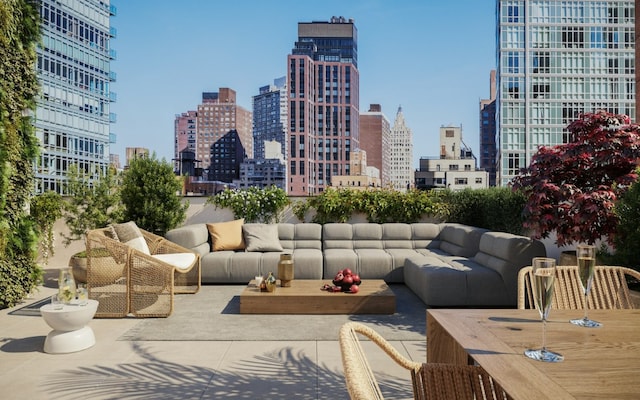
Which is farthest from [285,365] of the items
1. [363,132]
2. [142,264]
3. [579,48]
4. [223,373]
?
[363,132]

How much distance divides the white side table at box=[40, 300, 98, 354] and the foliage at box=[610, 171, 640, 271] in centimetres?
413

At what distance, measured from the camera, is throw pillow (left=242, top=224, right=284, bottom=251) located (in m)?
6.39

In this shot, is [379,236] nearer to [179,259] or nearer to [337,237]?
[337,237]

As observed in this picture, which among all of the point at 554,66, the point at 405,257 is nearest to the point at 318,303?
the point at 405,257

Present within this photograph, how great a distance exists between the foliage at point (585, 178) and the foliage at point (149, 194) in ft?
15.7

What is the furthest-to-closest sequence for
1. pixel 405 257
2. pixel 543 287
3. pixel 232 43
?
pixel 232 43 → pixel 405 257 → pixel 543 287

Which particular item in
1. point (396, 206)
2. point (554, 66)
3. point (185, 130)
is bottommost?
point (396, 206)

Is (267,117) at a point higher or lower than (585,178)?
higher

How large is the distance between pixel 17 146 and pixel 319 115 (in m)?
101

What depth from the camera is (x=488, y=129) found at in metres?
109

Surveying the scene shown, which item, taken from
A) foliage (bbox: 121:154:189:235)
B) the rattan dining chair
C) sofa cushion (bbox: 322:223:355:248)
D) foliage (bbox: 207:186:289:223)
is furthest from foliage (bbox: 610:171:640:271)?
foliage (bbox: 121:154:189:235)

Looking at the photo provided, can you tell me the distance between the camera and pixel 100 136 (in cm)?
5153

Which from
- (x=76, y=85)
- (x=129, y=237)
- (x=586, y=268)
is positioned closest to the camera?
(x=586, y=268)

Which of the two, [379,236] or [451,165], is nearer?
[379,236]
